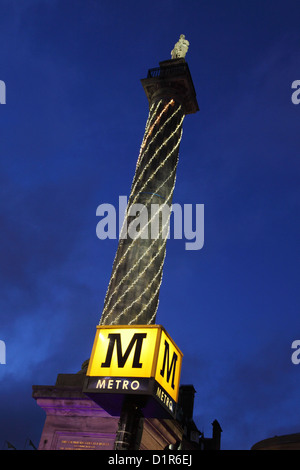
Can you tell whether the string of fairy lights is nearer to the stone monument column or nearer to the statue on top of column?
the stone monument column

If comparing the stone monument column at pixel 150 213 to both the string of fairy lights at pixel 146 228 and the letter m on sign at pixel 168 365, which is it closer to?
the string of fairy lights at pixel 146 228

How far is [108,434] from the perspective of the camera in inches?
669

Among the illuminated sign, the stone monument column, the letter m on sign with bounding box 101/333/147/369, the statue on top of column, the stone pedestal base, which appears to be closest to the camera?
the illuminated sign

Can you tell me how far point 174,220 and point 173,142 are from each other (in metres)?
4.37

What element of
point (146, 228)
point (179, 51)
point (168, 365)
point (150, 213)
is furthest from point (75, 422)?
point (179, 51)

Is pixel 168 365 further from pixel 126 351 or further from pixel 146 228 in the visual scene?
pixel 146 228

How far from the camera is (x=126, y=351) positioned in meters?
10.2

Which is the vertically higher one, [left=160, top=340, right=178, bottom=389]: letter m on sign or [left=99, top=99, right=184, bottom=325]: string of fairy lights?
[left=99, top=99, right=184, bottom=325]: string of fairy lights

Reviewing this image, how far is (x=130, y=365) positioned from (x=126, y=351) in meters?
0.33

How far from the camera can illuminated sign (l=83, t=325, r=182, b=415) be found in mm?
9812

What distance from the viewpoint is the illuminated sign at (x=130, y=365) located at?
9.81m

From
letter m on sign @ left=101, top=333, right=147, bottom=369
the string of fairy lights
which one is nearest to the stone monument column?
the string of fairy lights

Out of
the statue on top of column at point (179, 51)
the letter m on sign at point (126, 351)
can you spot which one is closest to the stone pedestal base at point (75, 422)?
the letter m on sign at point (126, 351)
